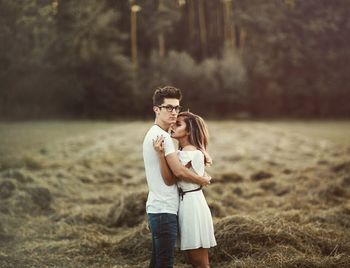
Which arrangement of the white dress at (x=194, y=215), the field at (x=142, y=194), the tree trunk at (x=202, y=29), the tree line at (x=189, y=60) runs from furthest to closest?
the tree trunk at (x=202, y=29)
the tree line at (x=189, y=60)
the field at (x=142, y=194)
the white dress at (x=194, y=215)

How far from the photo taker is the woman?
119 inches

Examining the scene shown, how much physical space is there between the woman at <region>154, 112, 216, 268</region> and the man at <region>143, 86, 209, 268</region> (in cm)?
5

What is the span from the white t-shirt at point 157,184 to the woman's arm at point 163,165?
3 centimetres

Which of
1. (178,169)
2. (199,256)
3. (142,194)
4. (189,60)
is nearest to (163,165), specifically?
(178,169)

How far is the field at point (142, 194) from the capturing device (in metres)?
4.17

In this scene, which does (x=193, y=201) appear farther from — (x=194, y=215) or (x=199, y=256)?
(x=199, y=256)

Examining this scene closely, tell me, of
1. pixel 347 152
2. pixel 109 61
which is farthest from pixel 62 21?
pixel 347 152

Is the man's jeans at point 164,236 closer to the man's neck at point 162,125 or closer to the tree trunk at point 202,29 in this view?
the man's neck at point 162,125

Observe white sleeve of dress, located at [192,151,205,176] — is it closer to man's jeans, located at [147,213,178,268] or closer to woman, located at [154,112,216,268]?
woman, located at [154,112,216,268]

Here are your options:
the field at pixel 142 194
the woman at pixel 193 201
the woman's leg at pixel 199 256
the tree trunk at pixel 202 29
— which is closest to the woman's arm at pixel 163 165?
the woman at pixel 193 201

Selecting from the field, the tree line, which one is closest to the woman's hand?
the field

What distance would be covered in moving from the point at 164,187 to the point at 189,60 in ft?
24.4

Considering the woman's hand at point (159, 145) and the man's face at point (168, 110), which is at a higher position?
the man's face at point (168, 110)

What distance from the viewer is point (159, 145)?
2904mm
